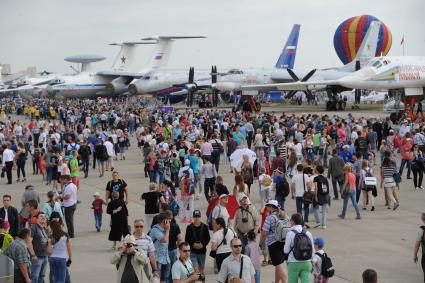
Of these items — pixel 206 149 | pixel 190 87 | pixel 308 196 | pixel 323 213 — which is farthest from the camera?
pixel 190 87

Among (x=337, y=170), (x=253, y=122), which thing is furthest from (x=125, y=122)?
(x=337, y=170)

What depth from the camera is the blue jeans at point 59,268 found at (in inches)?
429

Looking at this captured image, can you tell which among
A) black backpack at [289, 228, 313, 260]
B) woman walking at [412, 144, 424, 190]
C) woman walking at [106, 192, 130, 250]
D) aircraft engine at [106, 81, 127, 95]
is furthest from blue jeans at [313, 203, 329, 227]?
aircraft engine at [106, 81, 127, 95]

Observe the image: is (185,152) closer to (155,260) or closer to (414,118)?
(155,260)

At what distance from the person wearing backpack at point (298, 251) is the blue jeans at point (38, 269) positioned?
3.35m

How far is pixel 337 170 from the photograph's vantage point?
739 inches

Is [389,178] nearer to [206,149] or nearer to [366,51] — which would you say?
[206,149]

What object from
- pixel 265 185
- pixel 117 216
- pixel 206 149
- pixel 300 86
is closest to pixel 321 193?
pixel 265 185

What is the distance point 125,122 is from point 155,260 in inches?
1196

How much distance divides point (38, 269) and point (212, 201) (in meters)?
3.08

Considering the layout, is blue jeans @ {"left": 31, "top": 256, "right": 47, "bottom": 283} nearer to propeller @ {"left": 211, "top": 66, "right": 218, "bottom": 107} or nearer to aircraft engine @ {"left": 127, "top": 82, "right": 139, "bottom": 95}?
propeller @ {"left": 211, "top": 66, "right": 218, "bottom": 107}

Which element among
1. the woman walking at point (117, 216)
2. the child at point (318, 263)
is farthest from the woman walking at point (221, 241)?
the woman walking at point (117, 216)

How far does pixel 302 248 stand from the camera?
9.98 m

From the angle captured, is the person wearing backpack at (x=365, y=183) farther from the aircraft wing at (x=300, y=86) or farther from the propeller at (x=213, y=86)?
the propeller at (x=213, y=86)
